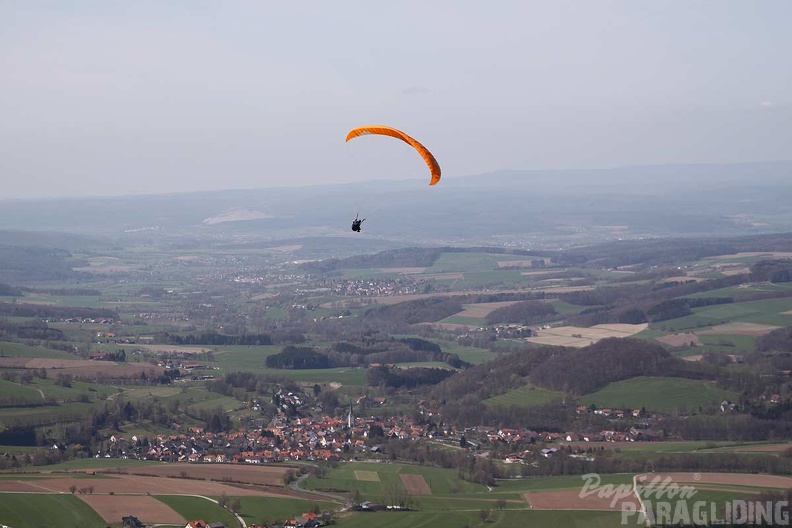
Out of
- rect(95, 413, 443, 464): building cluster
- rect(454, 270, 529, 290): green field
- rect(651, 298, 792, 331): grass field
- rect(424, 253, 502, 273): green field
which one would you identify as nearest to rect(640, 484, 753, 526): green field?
rect(95, 413, 443, 464): building cluster

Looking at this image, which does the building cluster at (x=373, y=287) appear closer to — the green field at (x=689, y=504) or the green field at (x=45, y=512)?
the green field at (x=45, y=512)

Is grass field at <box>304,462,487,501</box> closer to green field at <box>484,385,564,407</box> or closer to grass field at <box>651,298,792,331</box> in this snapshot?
green field at <box>484,385,564,407</box>

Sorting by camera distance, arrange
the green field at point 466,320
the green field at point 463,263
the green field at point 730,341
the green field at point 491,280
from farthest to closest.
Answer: the green field at point 463,263 < the green field at point 491,280 < the green field at point 466,320 < the green field at point 730,341

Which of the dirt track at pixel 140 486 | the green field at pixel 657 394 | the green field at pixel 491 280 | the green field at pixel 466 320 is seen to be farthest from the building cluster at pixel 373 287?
the dirt track at pixel 140 486

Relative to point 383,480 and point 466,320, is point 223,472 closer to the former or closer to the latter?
point 383,480

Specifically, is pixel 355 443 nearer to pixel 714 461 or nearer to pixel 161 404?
pixel 161 404

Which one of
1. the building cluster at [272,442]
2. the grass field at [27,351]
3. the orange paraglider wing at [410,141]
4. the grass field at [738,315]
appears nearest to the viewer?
the orange paraglider wing at [410,141]
